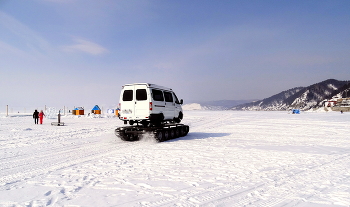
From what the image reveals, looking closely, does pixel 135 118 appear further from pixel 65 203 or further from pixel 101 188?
pixel 65 203

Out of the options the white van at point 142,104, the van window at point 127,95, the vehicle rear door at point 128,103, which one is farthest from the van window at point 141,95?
the van window at point 127,95

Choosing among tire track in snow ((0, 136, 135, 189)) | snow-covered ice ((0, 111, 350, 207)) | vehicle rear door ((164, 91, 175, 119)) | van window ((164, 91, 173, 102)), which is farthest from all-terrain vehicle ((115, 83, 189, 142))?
snow-covered ice ((0, 111, 350, 207))

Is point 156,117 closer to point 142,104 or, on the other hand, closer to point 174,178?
point 142,104

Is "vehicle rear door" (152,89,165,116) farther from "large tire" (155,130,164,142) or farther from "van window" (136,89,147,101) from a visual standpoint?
"large tire" (155,130,164,142)

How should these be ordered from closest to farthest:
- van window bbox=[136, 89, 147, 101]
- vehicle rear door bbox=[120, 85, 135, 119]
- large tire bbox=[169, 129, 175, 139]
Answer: van window bbox=[136, 89, 147, 101]
vehicle rear door bbox=[120, 85, 135, 119]
large tire bbox=[169, 129, 175, 139]

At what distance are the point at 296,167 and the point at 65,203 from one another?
6443 millimetres

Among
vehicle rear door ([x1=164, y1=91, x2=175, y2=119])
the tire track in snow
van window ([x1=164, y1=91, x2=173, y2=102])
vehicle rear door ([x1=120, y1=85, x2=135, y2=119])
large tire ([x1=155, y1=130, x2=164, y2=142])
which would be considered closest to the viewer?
the tire track in snow

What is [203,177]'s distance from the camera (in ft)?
20.3

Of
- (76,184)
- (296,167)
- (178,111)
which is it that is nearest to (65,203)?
(76,184)

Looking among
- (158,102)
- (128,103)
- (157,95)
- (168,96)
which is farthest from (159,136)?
(168,96)

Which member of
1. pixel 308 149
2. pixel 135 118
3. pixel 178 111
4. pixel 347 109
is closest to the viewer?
pixel 308 149

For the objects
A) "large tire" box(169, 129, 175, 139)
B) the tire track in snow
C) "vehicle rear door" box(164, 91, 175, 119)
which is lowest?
the tire track in snow

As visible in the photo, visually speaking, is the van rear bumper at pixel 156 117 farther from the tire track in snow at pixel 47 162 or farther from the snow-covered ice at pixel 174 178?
the snow-covered ice at pixel 174 178

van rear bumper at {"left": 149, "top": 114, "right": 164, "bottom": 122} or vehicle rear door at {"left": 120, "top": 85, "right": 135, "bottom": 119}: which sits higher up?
vehicle rear door at {"left": 120, "top": 85, "right": 135, "bottom": 119}
